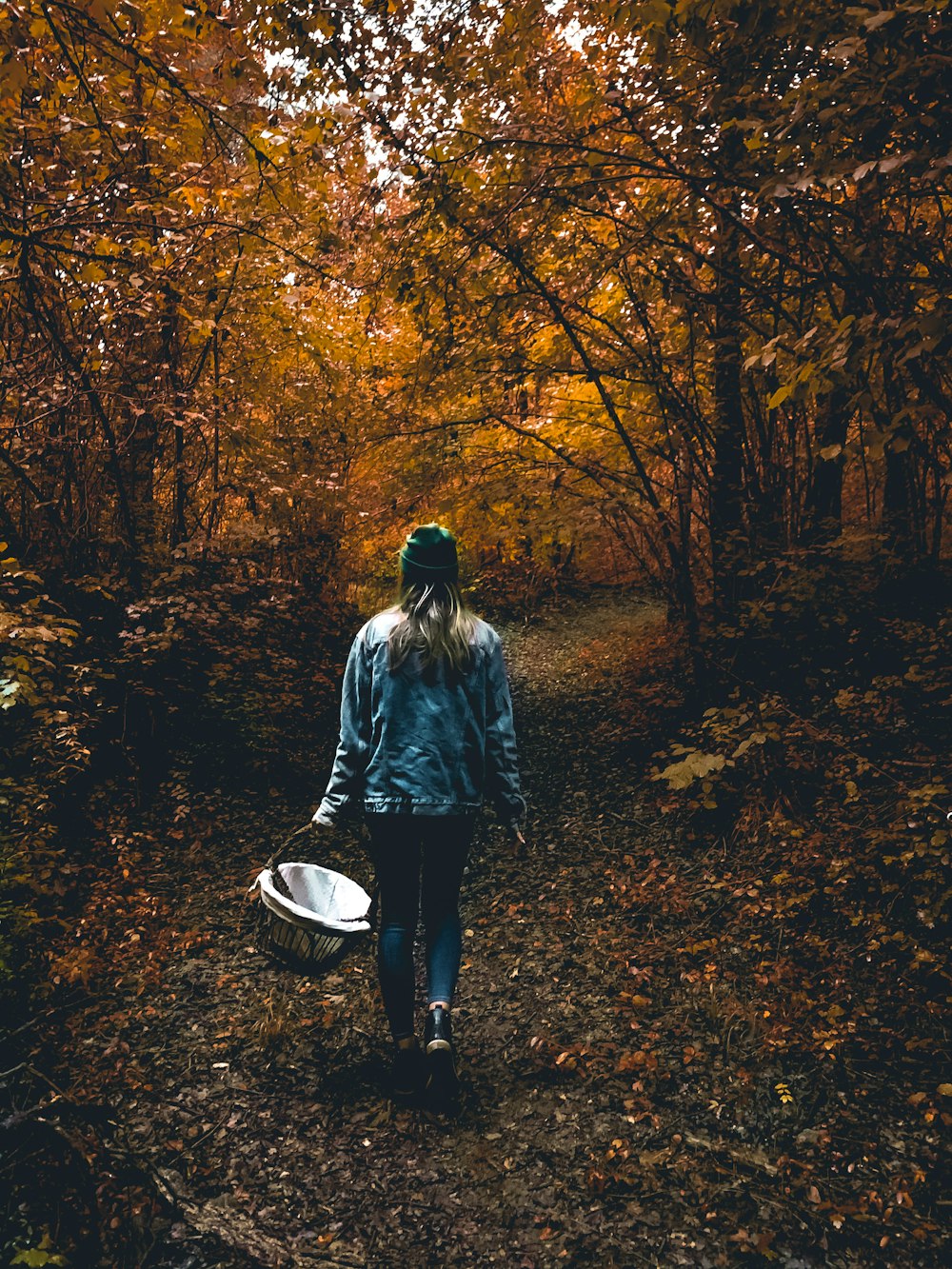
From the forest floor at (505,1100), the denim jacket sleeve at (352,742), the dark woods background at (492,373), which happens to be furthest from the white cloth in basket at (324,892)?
the dark woods background at (492,373)

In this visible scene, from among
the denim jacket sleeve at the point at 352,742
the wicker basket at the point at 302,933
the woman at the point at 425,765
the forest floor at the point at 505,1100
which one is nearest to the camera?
the forest floor at the point at 505,1100

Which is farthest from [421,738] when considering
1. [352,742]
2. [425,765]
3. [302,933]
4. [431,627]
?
[302,933]

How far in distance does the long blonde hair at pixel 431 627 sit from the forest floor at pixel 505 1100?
32.9 inches

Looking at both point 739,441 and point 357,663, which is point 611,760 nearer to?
point 739,441

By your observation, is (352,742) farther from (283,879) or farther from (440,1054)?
(440,1054)

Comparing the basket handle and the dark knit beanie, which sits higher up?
the dark knit beanie

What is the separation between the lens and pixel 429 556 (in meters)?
3.18

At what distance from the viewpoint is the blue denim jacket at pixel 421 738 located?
301 cm

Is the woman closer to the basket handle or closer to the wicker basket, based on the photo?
the basket handle

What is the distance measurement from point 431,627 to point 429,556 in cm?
30

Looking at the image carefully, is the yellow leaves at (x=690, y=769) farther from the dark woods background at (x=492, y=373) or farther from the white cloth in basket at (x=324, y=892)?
the white cloth in basket at (x=324, y=892)

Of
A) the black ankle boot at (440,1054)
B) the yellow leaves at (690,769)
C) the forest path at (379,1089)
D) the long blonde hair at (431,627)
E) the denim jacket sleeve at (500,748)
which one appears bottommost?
the forest path at (379,1089)

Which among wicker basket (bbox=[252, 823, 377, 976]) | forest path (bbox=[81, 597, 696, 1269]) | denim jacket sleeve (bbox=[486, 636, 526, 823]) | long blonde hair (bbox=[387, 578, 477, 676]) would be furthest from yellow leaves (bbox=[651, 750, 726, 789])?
wicker basket (bbox=[252, 823, 377, 976])

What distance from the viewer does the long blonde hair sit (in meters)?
3.08
